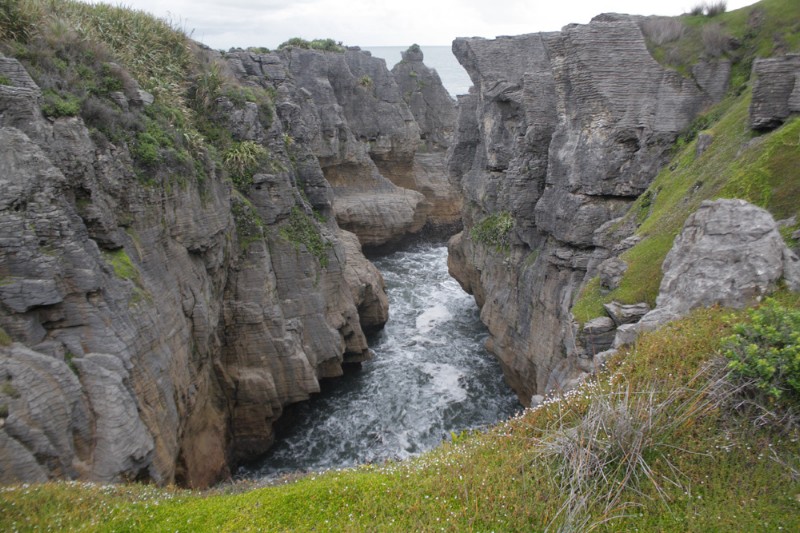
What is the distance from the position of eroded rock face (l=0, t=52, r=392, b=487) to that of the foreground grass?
203 centimetres

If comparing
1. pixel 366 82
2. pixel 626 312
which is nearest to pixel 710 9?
pixel 626 312

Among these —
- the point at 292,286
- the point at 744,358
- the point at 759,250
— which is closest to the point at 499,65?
the point at 292,286

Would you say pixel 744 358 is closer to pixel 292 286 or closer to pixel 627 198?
pixel 627 198

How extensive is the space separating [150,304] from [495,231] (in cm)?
1622

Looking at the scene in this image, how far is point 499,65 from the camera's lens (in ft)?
88.7

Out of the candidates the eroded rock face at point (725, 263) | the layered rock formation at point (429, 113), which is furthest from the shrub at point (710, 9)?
the layered rock formation at point (429, 113)

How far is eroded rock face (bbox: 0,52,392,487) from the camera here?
10.1 m

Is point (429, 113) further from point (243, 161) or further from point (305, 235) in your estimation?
point (243, 161)

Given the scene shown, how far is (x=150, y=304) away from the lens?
1337 centimetres

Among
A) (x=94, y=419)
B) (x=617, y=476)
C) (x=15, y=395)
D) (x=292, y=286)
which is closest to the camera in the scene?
(x=617, y=476)

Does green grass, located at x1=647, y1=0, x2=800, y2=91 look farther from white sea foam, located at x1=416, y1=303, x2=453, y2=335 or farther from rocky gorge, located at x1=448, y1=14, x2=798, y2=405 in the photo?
white sea foam, located at x1=416, y1=303, x2=453, y2=335

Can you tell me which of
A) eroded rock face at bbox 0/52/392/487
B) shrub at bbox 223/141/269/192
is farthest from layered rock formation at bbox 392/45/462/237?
shrub at bbox 223/141/269/192

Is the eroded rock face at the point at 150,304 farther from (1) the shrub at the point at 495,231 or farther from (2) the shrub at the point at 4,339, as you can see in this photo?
(1) the shrub at the point at 495,231

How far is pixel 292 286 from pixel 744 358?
15780 millimetres
